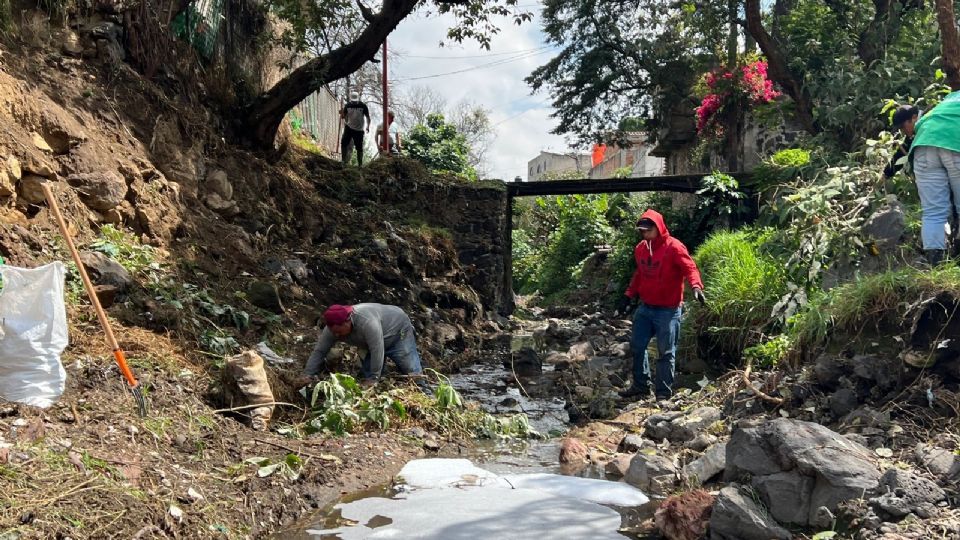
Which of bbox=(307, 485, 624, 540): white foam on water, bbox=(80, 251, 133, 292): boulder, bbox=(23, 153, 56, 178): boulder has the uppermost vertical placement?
bbox=(23, 153, 56, 178): boulder

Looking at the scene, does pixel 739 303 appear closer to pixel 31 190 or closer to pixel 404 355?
pixel 404 355

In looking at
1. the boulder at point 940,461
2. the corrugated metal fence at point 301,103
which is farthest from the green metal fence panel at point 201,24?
the boulder at point 940,461

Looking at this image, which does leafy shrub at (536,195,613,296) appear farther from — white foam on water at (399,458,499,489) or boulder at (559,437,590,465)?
white foam on water at (399,458,499,489)

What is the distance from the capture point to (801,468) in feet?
13.6

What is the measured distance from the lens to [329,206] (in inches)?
474

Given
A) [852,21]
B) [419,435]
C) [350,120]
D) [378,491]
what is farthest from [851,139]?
[378,491]

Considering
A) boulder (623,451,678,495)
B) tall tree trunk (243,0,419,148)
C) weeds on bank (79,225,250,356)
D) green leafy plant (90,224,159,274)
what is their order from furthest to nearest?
tall tree trunk (243,0,419,148), green leafy plant (90,224,159,274), weeds on bank (79,225,250,356), boulder (623,451,678,495)

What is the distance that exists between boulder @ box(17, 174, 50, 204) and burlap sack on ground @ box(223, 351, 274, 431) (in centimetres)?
239

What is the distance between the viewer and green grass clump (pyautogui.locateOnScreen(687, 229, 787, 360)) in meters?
8.31

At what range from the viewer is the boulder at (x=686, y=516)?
13.1 ft

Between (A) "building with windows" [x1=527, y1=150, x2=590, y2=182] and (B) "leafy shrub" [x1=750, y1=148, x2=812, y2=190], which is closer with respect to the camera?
(B) "leafy shrub" [x1=750, y1=148, x2=812, y2=190]

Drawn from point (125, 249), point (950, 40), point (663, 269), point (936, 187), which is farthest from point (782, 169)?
point (125, 249)

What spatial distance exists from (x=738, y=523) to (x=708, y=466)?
1123mm

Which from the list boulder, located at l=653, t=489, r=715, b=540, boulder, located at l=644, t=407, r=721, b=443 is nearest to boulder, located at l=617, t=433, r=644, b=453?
boulder, located at l=644, t=407, r=721, b=443
